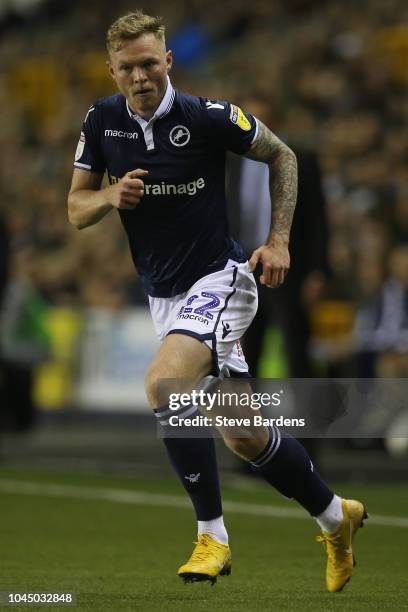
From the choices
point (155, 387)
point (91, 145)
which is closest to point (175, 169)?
point (91, 145)

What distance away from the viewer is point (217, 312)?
568cm

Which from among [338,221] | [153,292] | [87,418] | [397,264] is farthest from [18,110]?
[153,292]

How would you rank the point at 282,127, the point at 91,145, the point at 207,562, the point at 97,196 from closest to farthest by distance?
the point at 207,562 → the point at 97,196 → the point at 91,145 → the point at 282,127

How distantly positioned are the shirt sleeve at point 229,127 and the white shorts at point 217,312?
1.52 ft

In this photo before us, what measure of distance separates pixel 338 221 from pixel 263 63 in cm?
439

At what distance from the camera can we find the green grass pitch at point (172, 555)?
17.6 ft

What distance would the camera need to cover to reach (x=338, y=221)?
13.9 metres

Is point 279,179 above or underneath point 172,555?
above

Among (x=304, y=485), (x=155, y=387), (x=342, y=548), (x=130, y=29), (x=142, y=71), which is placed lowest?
(x=342, y=548)

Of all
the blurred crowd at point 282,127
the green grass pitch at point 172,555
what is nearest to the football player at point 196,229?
the green grass pitch at point 172,555

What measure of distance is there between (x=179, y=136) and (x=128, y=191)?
0.53 m

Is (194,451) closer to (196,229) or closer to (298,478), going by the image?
(298,478)

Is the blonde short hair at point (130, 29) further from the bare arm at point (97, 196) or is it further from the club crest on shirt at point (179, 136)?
the bare arm at point (97, 196)

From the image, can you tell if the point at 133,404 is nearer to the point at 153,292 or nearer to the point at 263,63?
the point at 263,63
